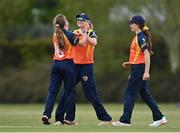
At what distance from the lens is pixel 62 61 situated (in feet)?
58.6

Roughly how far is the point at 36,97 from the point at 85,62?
75.8 ft

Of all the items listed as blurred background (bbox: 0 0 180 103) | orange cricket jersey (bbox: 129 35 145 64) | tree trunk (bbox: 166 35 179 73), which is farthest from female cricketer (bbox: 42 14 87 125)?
tree trunk (bbox: 166 35 179 73)

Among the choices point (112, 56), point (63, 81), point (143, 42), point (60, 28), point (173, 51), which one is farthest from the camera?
point (112, 56)

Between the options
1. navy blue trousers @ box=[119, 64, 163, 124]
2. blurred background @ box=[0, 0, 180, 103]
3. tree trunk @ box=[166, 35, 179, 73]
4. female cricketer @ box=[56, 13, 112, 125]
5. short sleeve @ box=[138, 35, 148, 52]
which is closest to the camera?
short sleeve @ box=[138, 35, 148, 52]

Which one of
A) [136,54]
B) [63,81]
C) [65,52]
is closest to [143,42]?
[136,54]

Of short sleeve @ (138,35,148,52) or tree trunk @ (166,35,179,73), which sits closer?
short sleeve @ (138,35,148,52)

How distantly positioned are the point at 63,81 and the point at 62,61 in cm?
49

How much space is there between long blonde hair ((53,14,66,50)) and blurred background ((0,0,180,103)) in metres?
21.7

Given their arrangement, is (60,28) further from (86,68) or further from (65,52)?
(86,68)

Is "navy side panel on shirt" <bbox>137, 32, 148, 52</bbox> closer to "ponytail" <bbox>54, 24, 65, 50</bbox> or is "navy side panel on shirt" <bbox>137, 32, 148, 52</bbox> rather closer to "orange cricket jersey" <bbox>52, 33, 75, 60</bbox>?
"orange cricket jersey" <bbox>52, 33, 75, 60</bbox>

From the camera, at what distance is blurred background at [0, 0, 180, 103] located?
40562 mm

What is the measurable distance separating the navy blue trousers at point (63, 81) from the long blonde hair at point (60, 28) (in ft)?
1.16

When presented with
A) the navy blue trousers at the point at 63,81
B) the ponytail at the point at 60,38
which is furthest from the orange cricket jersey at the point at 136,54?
the ponytail at the point at 60,38

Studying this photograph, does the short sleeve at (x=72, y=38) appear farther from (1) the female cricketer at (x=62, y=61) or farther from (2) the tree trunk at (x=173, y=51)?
(2) the tree trunk at (x=173, y=51)
